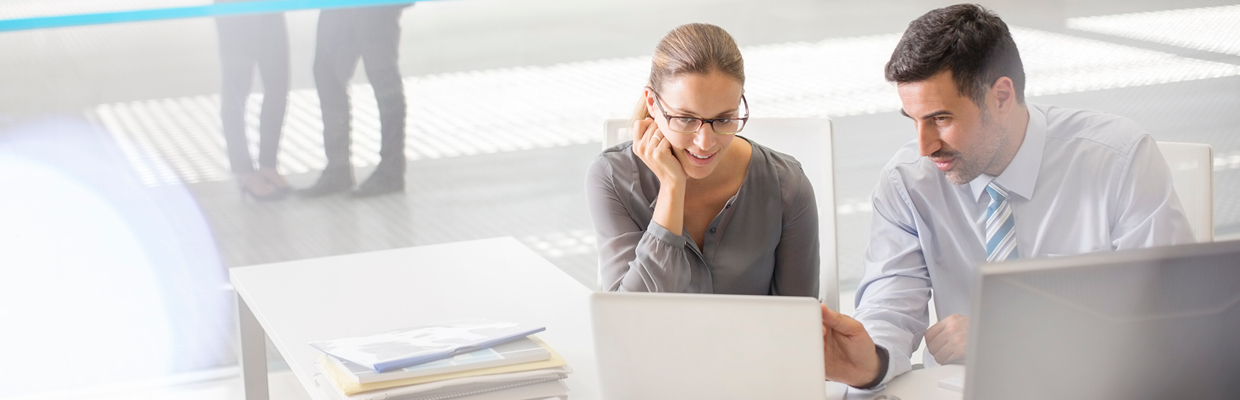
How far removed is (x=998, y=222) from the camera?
1.68 m

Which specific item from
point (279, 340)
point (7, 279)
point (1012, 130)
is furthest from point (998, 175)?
point (7, 279)

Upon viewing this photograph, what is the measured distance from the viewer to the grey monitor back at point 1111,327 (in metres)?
0.74

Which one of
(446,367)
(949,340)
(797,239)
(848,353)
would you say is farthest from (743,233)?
(446,367)

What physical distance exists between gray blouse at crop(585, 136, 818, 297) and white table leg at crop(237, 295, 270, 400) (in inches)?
27.2

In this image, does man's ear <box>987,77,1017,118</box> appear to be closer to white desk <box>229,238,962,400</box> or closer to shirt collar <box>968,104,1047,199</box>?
shirt collar <box>968,104,1047,199</box>

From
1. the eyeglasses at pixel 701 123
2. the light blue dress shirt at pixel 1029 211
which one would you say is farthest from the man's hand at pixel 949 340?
the eyeglasses at pixel 701 123

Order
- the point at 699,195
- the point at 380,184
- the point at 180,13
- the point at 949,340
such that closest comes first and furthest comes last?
the point at 949,340
the point at 699,195
the point at 180,13
the point at 380,184

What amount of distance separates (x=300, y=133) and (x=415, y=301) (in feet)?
4.95

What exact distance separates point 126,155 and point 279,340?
162 centimetres

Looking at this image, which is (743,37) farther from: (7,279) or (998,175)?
(7,279)

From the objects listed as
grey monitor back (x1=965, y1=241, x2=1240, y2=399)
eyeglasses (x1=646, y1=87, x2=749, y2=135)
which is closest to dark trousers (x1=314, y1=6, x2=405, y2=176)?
eyeglasses (x1=646, y1=87, x2=749, y2=135)

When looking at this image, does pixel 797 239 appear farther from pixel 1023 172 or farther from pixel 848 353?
pixel 848 353

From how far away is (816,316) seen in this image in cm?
95

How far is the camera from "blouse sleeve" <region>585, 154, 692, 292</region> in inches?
66.7
